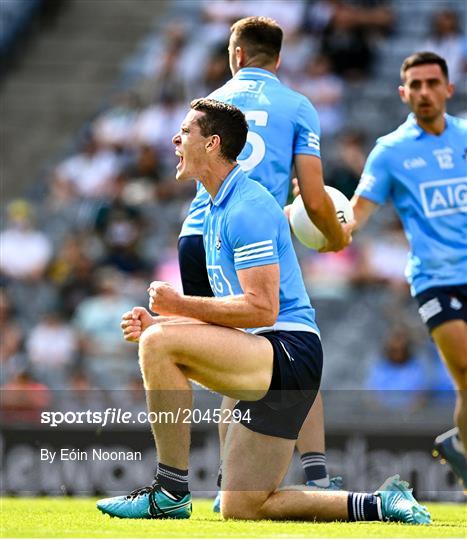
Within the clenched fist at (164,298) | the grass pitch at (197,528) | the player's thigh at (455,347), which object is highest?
the clenched fist at (164,298)

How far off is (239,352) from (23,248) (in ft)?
28.9

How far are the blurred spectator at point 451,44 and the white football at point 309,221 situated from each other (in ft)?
23.3

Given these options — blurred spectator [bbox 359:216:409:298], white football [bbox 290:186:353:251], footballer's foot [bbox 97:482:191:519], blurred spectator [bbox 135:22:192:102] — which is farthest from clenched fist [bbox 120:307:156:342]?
blurred spectator [bbox 135:22:192:102]

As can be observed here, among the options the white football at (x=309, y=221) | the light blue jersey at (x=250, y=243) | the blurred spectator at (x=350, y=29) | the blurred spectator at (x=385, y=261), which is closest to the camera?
the light blue jersey at (x=250, y=243)

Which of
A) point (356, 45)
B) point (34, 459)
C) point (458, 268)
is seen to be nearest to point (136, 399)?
point (34, 459)

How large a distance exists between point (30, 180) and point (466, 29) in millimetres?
5985

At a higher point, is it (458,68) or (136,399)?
(458,68)

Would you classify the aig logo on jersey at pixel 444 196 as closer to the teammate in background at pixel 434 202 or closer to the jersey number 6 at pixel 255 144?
the teammate in background at pixel 434 202

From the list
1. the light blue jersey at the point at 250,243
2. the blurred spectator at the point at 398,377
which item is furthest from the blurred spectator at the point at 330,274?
the light blue jersey at the point at 250,243

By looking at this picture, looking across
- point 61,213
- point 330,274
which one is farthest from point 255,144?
point 61,213

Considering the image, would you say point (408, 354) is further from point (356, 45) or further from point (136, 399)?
point (356, 45)

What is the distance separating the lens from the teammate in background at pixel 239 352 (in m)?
5.92

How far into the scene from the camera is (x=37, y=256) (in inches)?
566

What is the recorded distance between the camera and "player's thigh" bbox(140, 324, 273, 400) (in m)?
5.93
